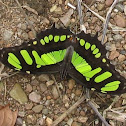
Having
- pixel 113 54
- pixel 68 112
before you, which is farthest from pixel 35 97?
pixel 113 54

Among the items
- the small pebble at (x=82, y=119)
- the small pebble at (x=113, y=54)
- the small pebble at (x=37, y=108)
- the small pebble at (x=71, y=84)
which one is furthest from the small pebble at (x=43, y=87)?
the small pebble at (x=113, y=54)

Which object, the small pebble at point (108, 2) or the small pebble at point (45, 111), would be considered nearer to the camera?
the small pebble at point (45, 111)

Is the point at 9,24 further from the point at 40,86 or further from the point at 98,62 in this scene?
the point at 98,62

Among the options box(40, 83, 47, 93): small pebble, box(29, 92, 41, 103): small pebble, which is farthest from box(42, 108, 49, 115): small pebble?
box(40, 83, 47, 93): small pebble

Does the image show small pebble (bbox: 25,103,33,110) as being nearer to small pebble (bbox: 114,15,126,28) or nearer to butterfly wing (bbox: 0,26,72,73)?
butterfly wing (bbox: 0,26,72,73)

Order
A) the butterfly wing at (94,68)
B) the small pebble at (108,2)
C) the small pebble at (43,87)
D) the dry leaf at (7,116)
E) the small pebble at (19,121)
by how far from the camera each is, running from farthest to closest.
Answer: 1. the small pebble at (108,2)
2. the small pebble at (43,87)
3. the small pebble at (19,121)
4. the dry leaf at (7,116)
5. the butterfly wing at (94,68)

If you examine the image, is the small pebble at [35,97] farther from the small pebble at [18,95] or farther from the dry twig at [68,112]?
the dry twig at [68,112]

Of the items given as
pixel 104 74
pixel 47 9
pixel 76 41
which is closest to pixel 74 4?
pixel 47 9
